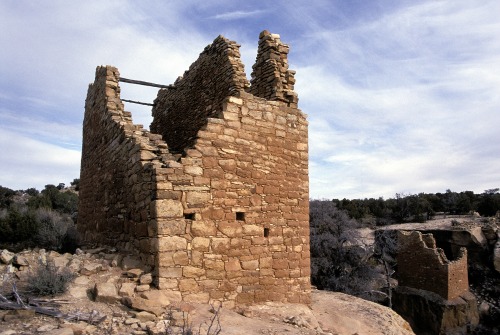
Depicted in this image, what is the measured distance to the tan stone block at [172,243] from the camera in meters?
5.37

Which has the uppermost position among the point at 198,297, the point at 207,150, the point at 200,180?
the point at 207,150

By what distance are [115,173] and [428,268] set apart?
15.0m

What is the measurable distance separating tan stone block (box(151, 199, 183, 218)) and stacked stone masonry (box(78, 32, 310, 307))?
0.6 inches

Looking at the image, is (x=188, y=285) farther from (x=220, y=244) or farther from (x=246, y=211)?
(x=246, y=211)

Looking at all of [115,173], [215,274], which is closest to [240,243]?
[215,274]

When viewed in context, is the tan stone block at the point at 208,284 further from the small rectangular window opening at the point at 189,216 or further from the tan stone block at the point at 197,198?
the tan stone block at the point at 197,198

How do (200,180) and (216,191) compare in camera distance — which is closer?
(200,180)

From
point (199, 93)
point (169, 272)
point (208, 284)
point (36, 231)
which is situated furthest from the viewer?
point (36, 231)

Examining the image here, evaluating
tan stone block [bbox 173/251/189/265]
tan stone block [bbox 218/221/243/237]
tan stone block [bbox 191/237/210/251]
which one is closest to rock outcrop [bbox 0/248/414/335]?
tan stone block [bbox 173/251/189/265]

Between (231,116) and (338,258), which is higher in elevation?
(231,116)

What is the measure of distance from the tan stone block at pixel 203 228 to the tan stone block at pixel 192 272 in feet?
1.59

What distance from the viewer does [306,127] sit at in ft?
25.2

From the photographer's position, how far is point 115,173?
707 cm

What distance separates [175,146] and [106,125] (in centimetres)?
190
